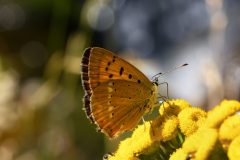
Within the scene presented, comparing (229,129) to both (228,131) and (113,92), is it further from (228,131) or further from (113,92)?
(113,92)

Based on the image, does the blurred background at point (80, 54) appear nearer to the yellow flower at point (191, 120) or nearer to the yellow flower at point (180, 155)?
the yellow flower at point (191, 120)

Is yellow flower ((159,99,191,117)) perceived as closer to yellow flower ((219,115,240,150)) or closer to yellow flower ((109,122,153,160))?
yellow flower ((109,122,153,160))

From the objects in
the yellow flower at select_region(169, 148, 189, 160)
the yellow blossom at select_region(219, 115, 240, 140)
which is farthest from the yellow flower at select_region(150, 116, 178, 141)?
the yellow blossom at select_region(219, 115, 240, 140)

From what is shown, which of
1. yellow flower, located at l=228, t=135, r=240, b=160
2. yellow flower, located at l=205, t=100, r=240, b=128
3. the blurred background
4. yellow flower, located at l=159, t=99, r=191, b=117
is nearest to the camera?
yellow flower, located at l=228, t=135, r=240, b=160

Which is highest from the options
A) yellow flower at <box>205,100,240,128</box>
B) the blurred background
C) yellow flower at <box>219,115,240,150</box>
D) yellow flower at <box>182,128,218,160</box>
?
yellow flower at <box>205,100,240,128</box>

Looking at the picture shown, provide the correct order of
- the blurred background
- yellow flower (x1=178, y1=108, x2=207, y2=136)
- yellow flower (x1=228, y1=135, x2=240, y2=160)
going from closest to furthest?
yellow flower (x1=228, y1=135, x2=240, y2=160)
yellow flower (x1=178, y1=108, x2=207, y2=136)
the blurred background

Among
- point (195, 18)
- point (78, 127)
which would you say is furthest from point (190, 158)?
point (195, 18)

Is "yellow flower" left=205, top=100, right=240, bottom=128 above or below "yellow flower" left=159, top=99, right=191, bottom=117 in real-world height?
above

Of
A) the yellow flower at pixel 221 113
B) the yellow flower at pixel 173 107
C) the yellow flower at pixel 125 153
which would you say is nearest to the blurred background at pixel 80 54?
the yellow flower at pixel 173 107
